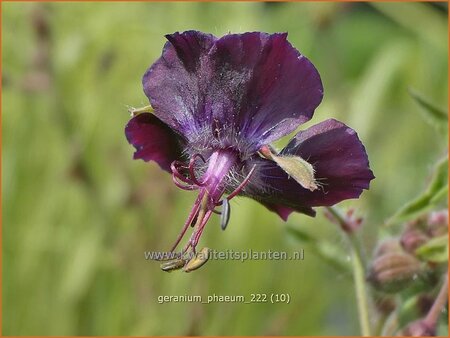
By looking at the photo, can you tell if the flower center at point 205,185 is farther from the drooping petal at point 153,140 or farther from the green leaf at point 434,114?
the green leaf at point 434,114

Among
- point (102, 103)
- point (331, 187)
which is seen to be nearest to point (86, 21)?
point (102, 103)

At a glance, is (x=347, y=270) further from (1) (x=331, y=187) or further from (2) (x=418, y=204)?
(1) (x=331, y=187)

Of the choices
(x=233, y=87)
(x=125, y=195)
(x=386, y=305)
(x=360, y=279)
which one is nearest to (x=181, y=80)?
(x=233, y=87)

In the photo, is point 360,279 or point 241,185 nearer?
point 241,185

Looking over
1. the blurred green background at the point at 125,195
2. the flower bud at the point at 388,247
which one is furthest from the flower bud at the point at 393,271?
the blurred green background at the point at 125,195

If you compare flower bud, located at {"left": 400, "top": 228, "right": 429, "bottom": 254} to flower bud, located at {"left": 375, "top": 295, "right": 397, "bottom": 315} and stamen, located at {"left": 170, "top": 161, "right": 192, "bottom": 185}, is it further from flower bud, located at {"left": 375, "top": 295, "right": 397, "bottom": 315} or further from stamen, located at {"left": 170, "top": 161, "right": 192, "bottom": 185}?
stamen, located at {"left": 170, "top": 161, "right": 192, "bottom": 185}

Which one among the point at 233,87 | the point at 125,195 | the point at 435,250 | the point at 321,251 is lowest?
the point at 125,195

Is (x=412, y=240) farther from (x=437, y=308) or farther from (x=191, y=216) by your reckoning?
(x=191, y=216)
